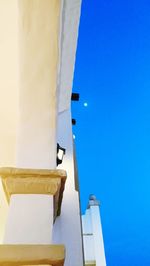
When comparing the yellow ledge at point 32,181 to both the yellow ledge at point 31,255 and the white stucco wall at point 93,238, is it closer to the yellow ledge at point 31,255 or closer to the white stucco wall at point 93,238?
the yellow ledge at point 31,255

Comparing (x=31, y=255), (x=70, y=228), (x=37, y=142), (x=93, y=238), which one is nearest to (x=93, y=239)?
(x=93, y=238)

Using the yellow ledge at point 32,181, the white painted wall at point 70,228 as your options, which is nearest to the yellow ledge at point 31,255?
the yellow ledge at point 32,181

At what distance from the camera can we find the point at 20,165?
1.09 metres

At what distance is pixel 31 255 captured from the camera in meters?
0.74

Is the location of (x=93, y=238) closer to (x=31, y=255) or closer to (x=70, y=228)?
(x=70, y=228)

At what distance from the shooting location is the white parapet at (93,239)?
286 cm

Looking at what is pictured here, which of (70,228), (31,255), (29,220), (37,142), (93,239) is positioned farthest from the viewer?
(93,239)

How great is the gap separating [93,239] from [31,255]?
2.45 m

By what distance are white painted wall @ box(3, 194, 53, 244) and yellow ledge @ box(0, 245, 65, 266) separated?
0.08 m

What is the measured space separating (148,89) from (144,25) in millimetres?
2747

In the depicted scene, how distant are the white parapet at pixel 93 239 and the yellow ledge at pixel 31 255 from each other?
7.57ft

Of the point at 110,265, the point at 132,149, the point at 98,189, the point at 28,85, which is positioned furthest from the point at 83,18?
the point at 110,265

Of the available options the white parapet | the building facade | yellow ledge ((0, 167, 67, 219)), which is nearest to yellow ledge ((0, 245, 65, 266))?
the building facade

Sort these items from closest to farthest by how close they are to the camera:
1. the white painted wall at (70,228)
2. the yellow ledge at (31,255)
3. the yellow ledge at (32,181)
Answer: the yellow ledge at (31,255)
the yellow ledge at (32,181)
the white painted wall at (70,228)
